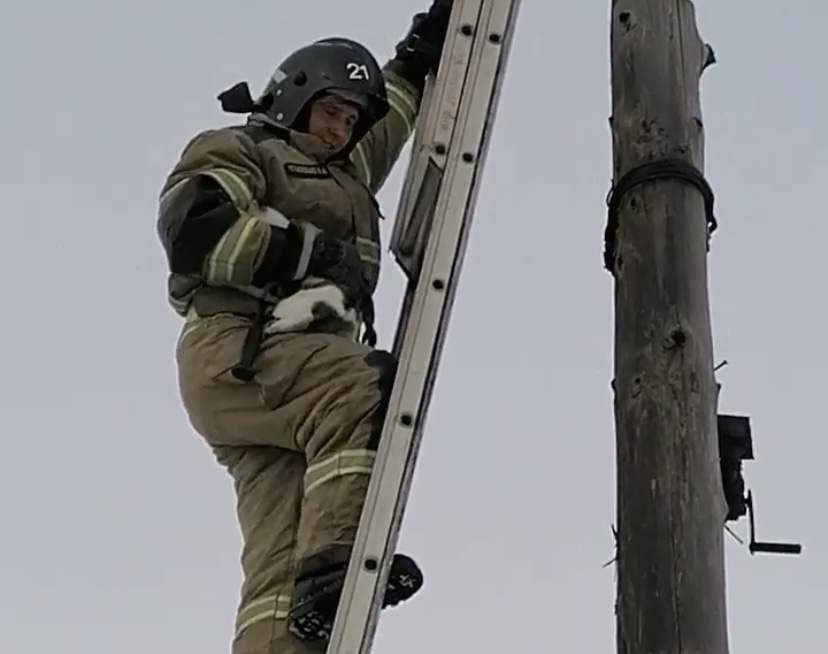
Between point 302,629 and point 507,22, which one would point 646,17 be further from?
point 302,629

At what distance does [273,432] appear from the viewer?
426cm

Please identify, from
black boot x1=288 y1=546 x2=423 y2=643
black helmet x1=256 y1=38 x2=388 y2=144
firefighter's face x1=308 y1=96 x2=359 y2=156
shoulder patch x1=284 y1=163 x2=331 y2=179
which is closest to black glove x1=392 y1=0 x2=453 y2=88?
black helmet x1=256 y1=38 x2=388 y2=144

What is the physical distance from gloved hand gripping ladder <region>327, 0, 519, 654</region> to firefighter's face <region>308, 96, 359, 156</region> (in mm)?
555

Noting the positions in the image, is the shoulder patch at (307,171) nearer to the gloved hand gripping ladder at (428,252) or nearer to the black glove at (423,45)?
the gloved hand gripping ladder at (428,252)

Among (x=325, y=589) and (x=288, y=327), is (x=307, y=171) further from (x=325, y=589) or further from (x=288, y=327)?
(x=325, y=589)

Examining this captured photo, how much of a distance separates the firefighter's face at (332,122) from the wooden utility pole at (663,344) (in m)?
0.87

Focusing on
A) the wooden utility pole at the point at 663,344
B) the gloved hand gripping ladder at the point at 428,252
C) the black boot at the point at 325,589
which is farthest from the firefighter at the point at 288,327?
the wooden utility pole at the point at 663,344

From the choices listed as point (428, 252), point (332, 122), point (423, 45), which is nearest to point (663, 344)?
point (428, 252)

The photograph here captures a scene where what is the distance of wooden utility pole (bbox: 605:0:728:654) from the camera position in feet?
11.7

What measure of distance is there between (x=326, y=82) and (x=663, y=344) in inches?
58.3

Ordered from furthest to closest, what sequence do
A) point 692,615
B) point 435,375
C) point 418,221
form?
point 418,221
point 435,375
point 692,615

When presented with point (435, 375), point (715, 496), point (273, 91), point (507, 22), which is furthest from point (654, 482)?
point (273, 91)

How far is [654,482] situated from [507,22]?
120cm

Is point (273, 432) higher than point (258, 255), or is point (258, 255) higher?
A: point (258, 255)
